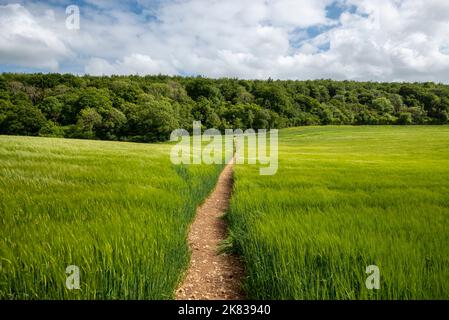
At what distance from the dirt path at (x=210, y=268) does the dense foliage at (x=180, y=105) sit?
65.7 meters

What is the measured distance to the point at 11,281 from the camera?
9.84 ft

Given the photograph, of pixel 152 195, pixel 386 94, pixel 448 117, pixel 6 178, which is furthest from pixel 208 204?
pixel 386 94

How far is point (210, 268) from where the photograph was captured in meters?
5.39

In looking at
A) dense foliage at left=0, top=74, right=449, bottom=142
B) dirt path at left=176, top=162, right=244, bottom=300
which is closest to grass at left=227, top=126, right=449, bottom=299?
dirt path at left=176, top=162, right=244, bottom=300

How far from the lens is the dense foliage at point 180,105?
2896 inches

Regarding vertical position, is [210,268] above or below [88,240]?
below

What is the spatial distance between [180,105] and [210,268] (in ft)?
322

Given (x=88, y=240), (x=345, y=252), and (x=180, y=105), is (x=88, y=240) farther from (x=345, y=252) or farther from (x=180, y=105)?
(x=180, y=105)

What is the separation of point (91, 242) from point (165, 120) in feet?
229

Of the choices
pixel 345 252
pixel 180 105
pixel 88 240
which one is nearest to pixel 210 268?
pixel 88 240

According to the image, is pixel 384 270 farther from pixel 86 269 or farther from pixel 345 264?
pixel 86 269

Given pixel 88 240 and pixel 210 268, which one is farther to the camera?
pixel 210 268

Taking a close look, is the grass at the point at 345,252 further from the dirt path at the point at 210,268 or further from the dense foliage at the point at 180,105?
the dense foliage at the point at 180,105

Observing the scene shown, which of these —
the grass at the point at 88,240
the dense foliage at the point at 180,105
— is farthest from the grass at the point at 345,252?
the dense foliage at the point at 180,105
